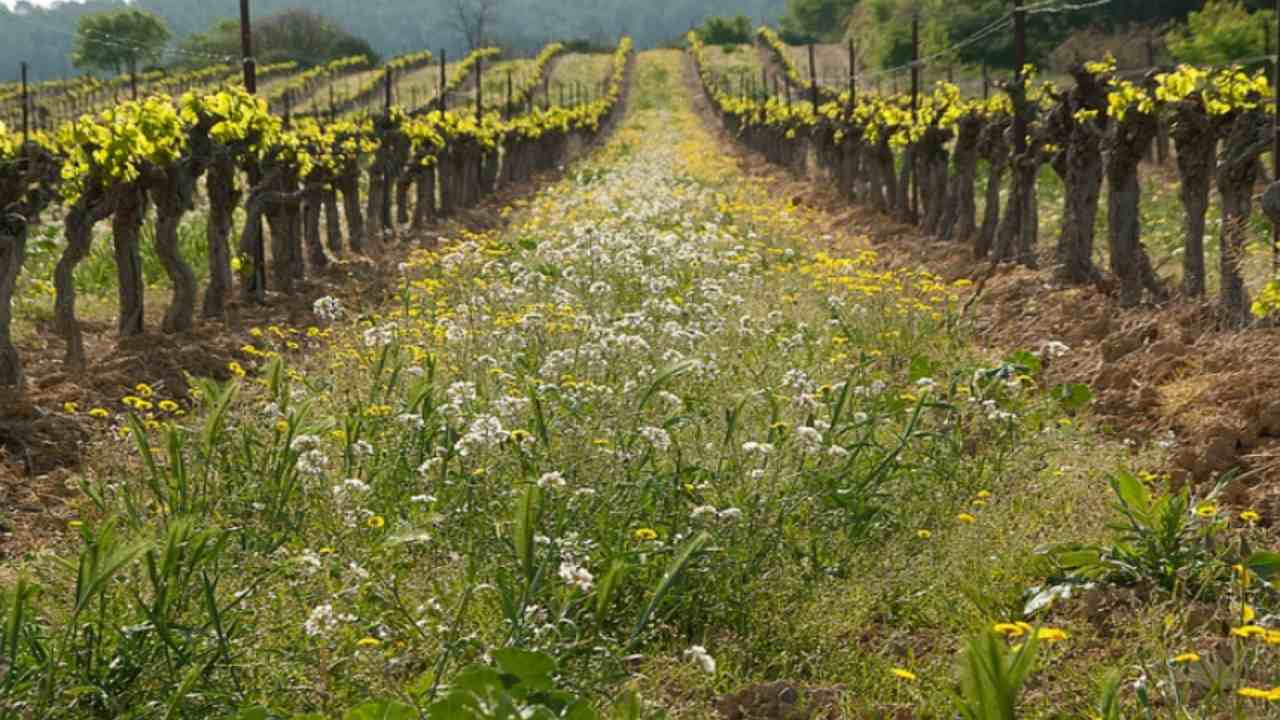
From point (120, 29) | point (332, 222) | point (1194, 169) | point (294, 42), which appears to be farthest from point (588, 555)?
point (120, 29)

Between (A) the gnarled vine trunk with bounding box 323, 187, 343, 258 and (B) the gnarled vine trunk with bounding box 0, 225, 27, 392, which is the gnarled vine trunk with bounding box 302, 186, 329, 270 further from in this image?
(B) the gnarled vine trunk with bounding box 0, 225, 27, 392

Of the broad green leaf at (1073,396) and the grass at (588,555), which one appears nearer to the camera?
the grass at (588,555)

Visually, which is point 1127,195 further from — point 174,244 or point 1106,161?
point 174,244

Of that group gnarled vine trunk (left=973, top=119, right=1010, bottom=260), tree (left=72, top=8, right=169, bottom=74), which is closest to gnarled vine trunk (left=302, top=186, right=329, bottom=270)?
gnarled vine trunk (left=973, top=119, right=1010, bottom=260)

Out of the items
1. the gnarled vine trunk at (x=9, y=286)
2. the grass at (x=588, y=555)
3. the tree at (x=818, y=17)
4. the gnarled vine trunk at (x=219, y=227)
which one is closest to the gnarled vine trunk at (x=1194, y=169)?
the grass at (x=588, y=555)

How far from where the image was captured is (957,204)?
18.1 meters

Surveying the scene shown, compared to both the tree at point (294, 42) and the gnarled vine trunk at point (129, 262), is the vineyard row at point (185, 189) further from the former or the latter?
the tree at point (294, 42)

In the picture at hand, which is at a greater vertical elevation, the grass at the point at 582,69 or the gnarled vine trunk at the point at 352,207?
the grass at the point at 582,69

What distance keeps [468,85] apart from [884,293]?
7470 cm

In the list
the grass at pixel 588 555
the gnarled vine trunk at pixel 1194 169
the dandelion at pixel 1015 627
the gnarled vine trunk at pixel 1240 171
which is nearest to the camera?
the grass at pixel 588 555

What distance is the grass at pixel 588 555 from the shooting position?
3.97m

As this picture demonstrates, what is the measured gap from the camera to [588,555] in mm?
4883

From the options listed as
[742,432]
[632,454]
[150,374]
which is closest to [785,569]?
[632,454]

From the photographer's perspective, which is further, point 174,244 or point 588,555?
point 174,244
